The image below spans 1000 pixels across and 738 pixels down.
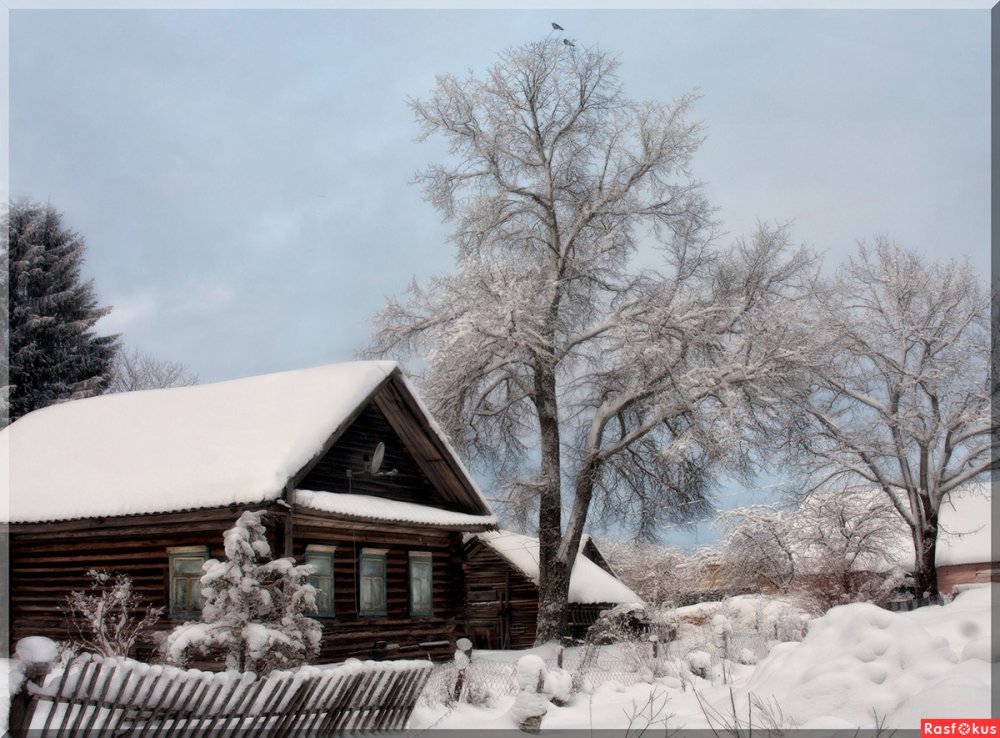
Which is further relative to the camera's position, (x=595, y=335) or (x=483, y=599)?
(x=483, y=599)

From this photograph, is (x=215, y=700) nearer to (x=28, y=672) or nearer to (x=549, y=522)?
(x=28, y=672)

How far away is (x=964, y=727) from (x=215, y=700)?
6716 millimetres

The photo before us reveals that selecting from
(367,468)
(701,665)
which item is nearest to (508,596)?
(367,468)

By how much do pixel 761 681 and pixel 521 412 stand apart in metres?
19.6

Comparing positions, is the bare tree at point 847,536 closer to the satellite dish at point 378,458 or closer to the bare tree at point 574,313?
the bare tree at point 574,313

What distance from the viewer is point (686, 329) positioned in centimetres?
2619

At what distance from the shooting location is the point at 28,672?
7.64m

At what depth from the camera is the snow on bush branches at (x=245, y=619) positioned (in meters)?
12.0

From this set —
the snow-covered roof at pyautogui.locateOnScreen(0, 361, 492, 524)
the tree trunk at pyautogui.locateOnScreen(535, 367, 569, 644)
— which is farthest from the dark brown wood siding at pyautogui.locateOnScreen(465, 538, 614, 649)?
the snow-covered roof at pyautogui.locateOnScreen(0, 361, 492, 524)

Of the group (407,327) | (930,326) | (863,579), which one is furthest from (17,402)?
(930,326)

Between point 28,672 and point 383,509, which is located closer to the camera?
point 28,672

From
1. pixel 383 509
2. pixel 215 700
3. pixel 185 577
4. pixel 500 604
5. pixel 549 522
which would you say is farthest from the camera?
pixel 500 604

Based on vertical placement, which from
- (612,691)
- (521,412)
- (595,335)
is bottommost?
(612,691)

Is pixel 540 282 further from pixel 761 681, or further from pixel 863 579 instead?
pixel 761 681
